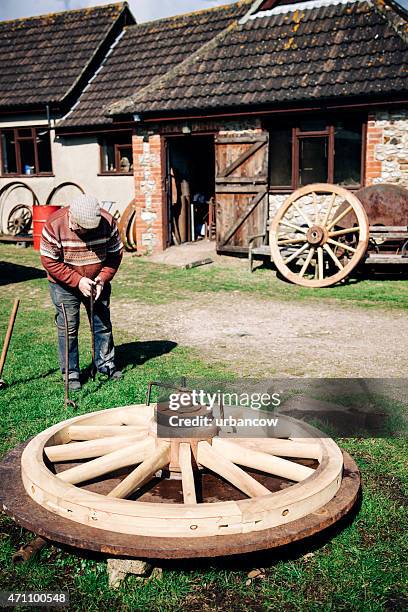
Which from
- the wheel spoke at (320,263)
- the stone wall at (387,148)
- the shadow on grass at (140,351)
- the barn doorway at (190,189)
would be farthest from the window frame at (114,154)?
the shadow on grass at (140,351)

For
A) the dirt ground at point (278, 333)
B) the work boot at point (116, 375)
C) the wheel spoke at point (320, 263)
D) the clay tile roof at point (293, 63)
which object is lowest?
the dirt ground at point (278, 333)

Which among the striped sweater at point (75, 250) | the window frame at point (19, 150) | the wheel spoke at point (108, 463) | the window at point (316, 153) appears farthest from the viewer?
the window frame at point (19, 150)

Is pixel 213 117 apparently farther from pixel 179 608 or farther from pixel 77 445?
pixel 179 608

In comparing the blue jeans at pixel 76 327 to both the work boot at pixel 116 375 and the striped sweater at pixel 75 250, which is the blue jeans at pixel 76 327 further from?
the striped sweater at pixel 75 250

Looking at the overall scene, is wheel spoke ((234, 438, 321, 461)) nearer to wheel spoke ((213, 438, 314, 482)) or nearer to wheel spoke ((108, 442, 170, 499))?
wheel spoke ((213, 438, 314, 482))

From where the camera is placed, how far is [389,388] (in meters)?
5.41

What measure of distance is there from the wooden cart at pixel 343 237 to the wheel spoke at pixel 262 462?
733 cm

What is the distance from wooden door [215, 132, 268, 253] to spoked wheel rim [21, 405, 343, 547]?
9.43 metres

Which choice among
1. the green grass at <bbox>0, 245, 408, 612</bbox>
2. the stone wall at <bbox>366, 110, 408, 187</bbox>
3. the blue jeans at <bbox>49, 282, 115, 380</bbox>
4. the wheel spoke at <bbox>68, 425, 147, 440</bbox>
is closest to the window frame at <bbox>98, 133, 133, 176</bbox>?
the stone wall at <bbox>366, 110, 408, 187</bbox>

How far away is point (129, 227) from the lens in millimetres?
14984

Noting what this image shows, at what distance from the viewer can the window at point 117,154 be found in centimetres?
1625

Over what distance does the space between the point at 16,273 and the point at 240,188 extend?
484 cm

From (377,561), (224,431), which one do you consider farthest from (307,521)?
(224,431)

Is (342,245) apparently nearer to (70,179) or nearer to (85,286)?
(85,286)
